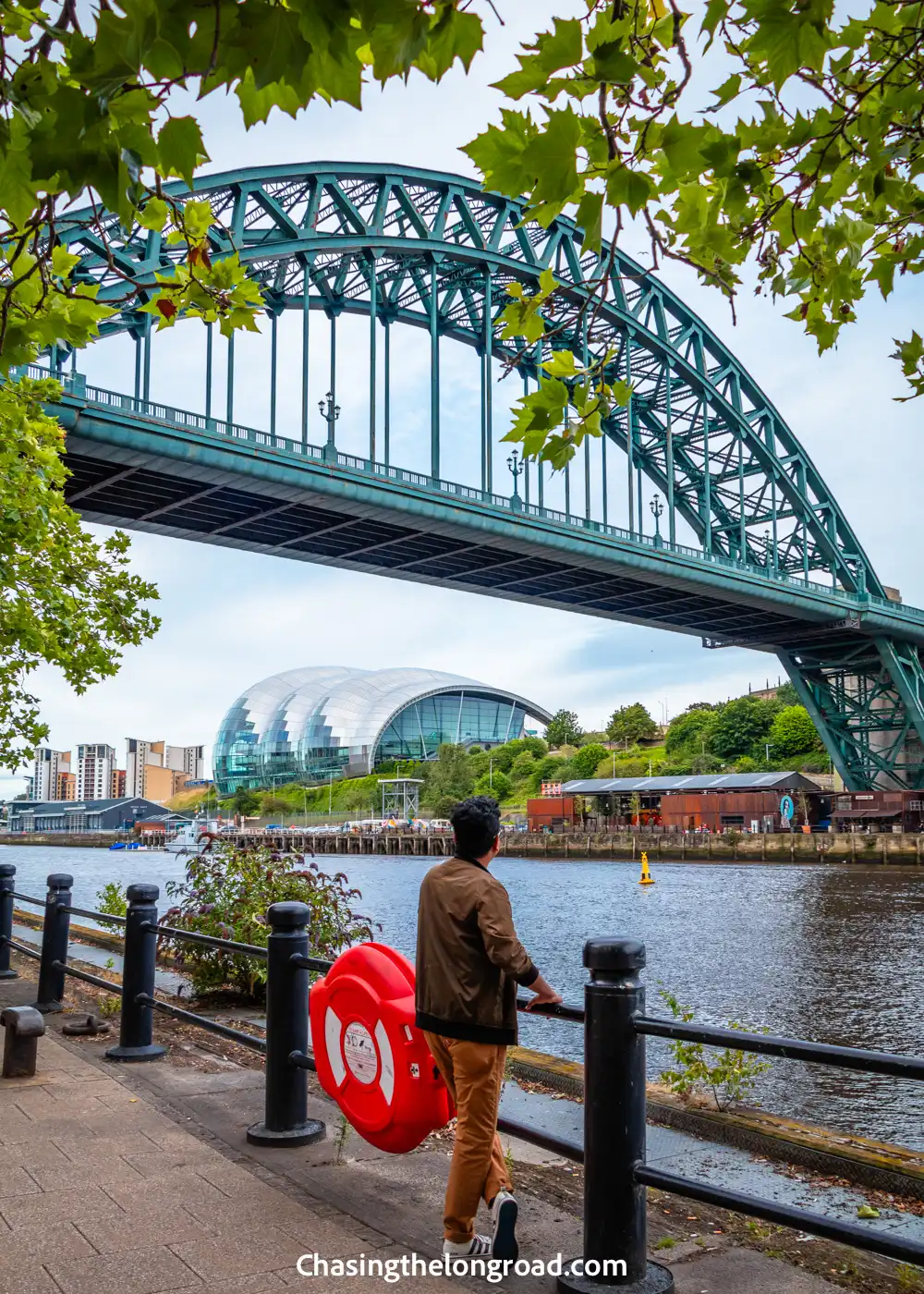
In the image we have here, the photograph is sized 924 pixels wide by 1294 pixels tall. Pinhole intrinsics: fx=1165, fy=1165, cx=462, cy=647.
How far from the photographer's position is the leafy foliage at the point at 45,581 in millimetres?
9953

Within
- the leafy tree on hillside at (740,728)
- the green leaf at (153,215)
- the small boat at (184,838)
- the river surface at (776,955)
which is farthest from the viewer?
the small boat at (184,838)

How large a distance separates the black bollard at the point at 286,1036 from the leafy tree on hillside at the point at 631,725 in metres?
131

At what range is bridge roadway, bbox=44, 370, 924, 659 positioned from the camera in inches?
1335

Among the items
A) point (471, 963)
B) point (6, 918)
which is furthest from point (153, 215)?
point (6, 918)

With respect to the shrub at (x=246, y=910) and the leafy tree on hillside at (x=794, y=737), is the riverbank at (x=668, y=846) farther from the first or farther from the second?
the leafy tree on hillside at (x=794, y=737)

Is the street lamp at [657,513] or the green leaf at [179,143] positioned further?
the street lamp at [657,513]

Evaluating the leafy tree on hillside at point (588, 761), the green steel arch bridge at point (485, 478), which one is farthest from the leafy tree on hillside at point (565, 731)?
the green steel arch bridge at point (485, 478)

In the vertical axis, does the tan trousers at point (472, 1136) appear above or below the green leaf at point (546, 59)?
below

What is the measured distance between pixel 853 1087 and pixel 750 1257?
623 centimetres

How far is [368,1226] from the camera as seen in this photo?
405 cm

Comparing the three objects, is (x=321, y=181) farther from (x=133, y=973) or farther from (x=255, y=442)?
(x=133, y=973)

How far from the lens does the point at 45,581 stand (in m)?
12.1

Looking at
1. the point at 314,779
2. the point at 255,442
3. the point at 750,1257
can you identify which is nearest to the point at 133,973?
the point at 750,1257

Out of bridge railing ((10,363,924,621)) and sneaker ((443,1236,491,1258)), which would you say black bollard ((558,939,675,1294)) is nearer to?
sneaker ((443,1236,491,1258))
